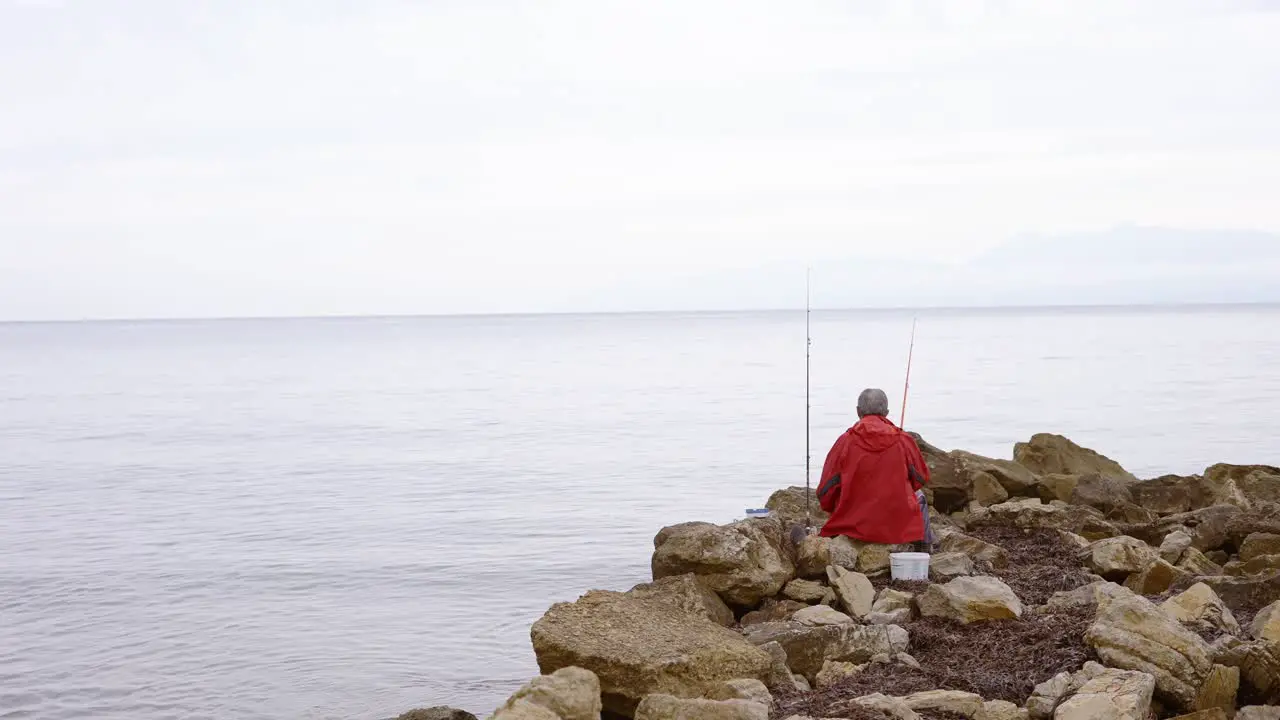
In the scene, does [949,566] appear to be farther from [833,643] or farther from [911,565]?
[833,643]

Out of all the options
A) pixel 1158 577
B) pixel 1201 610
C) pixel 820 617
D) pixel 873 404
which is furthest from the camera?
pixel 873 404

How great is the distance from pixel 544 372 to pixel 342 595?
43.6 m

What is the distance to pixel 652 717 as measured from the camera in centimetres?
610

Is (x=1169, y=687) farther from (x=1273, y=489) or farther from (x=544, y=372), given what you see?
(x=544, y=372)

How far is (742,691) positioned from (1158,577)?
3574 millimetres

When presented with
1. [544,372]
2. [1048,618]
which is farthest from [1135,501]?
[544,372]

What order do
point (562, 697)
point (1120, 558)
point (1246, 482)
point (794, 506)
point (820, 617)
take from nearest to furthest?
point (562, 697), point (820, 617), point (1120, 558), point (794, 506), point (1246, 482)

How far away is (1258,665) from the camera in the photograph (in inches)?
251

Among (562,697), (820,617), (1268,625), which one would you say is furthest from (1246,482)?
(562,697)

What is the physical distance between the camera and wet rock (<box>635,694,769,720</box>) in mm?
5887

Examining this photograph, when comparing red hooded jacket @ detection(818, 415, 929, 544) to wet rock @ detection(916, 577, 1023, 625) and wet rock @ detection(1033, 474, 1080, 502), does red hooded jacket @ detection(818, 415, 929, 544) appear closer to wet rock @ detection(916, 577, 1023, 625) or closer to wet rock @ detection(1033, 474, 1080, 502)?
wet rock @ detection(916, 577, 1023, 625)

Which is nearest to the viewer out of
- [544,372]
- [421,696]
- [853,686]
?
[853,686]

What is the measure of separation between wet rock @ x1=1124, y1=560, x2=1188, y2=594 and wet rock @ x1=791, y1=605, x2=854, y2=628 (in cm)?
209

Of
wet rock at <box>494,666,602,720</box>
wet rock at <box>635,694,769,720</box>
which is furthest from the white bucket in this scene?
wet rock at <box>494,666,602,720</box>
